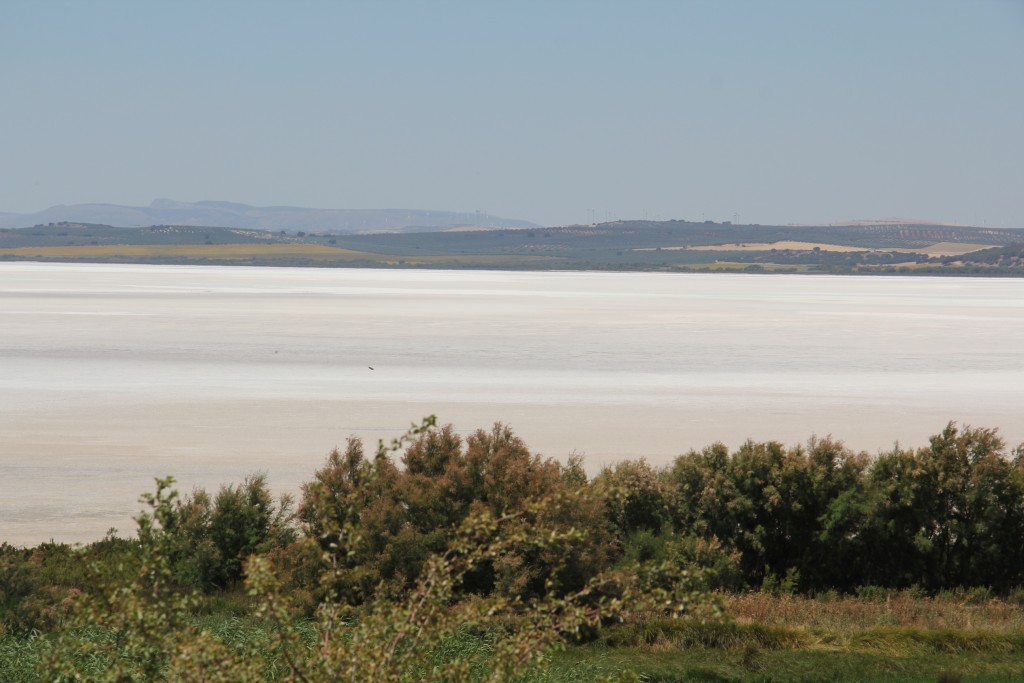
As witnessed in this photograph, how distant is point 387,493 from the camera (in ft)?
42.8

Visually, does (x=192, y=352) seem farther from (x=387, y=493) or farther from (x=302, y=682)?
(x=302, y=682)

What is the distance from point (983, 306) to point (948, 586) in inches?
2640

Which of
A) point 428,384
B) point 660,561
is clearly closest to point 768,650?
point 660,561

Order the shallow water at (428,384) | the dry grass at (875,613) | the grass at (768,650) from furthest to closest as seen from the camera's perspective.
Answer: the shallow water at (428,384) < the dry grass at (875,613) < the grass at (768,650)

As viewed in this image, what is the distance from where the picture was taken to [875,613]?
12.8 m

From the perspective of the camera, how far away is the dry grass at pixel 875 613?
12195 millimetres


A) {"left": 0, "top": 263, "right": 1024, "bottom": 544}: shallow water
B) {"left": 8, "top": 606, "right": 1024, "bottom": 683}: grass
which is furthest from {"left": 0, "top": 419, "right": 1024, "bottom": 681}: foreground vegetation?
{"left": 0, "top": 263, "right": 1024, "bottom": 544}: shallow water

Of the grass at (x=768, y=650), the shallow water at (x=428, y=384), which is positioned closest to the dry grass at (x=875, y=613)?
the grass at (x=768, y=650)

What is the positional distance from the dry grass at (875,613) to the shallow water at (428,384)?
8214 millimetres

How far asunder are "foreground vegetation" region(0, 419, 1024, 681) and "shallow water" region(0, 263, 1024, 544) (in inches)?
168

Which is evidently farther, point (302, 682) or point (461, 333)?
point (461, 333)

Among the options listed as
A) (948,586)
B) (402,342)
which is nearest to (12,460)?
(948,586)

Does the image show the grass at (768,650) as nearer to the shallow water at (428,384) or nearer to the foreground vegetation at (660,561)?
the foreground vegetation at (660,561)

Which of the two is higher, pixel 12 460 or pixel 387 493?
pixel 387 493
